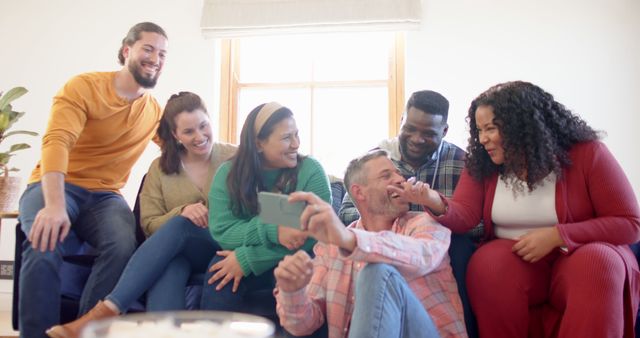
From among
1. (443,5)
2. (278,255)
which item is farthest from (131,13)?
(278,255)

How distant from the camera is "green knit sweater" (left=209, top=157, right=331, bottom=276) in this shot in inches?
65.0

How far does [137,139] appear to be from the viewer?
7.29 ft

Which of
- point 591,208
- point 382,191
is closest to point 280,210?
point 382,191

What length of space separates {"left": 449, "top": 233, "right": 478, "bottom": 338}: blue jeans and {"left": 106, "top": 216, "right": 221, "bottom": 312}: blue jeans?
780mm

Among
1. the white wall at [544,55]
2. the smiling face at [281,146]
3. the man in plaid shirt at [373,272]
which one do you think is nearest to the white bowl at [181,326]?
the man in plaid shirt at [373,272]

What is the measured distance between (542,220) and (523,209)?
58 mm

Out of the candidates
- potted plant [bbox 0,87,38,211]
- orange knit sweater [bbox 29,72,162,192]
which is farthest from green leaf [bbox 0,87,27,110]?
orange knit sweater [bbox 29,72,162,192]

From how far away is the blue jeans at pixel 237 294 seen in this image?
1606 mm

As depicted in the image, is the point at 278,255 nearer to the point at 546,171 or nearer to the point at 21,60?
the point at 546,171

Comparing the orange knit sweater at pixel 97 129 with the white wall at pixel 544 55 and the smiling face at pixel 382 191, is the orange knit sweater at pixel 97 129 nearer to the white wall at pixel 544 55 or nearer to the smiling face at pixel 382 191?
the smiling face at pixel 382 191

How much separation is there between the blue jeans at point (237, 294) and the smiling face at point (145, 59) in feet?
2.83

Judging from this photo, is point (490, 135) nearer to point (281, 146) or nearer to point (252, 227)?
point (281, 146)

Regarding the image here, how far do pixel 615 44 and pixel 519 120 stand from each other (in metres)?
1.95

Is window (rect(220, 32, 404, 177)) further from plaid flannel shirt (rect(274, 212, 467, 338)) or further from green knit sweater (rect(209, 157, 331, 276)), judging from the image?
plaid flannel shirt (rect(274, 212, 467, 338))
